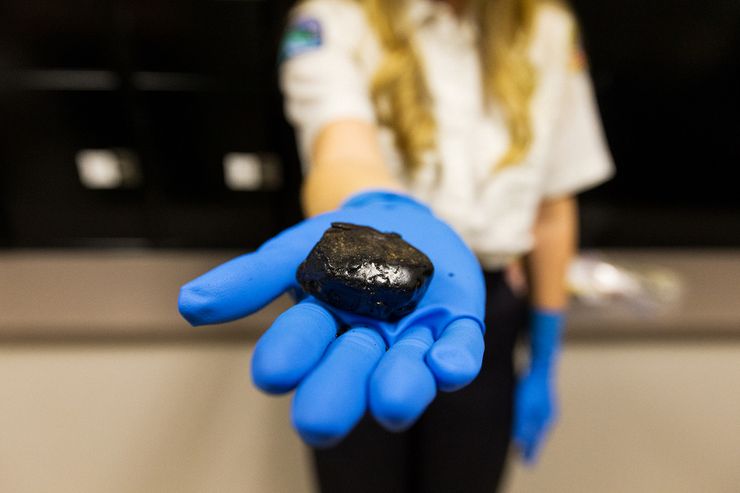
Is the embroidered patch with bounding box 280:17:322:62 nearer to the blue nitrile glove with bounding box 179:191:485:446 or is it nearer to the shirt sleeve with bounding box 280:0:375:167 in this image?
the shirt sleeve with bounding box 280:0:375:167

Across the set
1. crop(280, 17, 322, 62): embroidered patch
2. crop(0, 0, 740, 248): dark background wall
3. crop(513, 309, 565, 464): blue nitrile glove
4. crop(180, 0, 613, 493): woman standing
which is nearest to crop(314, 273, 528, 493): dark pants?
crop(180, 0, 613, 493): woman standing

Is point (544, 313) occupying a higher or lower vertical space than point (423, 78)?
lower

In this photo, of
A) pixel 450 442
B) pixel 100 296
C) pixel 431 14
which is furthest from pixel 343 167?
pixel 100 296

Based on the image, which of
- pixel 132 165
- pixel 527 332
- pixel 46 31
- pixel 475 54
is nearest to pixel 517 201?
pixel 475 54

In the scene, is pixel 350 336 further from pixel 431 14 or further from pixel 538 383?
pixel 538 383

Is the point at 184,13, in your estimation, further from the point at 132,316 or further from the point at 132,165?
the point at 132,316

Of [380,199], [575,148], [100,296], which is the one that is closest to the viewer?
[380,199]

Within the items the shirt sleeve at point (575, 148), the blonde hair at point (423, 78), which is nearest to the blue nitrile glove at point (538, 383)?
the shirt sleeve at point (575, 148)
